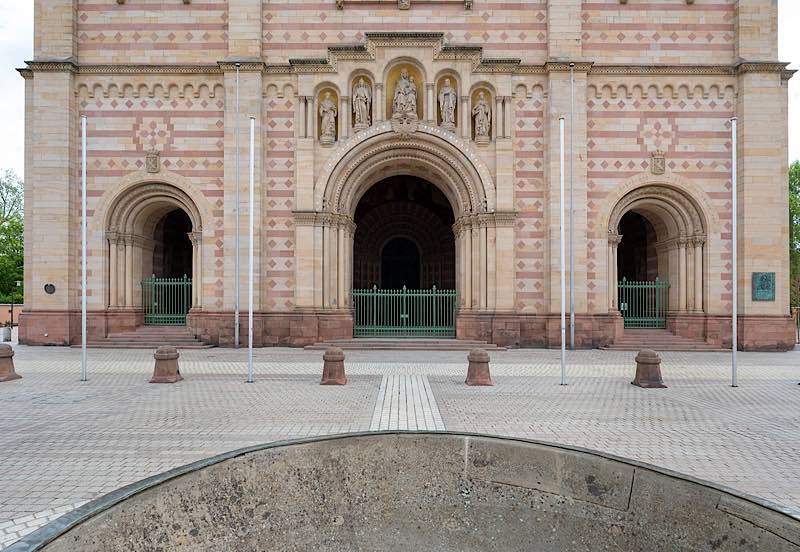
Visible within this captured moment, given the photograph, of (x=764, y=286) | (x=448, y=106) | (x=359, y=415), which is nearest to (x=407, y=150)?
(x=448, y=106)

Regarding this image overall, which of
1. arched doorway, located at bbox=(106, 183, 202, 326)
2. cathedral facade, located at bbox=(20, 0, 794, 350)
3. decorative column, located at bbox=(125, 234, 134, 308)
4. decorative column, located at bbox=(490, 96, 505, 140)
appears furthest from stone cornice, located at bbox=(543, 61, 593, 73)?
decorative column, located at bbox=(125, 234, 134, 308)

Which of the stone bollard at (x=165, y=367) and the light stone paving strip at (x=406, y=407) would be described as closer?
the light stone paving strip at (x=406, y=407)

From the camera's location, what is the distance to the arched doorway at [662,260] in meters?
19.0

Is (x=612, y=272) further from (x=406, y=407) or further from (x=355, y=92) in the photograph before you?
(x=406, y=407)

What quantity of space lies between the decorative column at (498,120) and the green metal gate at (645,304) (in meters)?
8.27

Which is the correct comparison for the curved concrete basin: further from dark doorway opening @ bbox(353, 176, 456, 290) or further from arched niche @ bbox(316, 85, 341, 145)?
dark doorway opening @ bbox(353, 176, 456, 290)

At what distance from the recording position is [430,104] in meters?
19.0

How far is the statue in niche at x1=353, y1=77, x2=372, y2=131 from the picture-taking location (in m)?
19.0

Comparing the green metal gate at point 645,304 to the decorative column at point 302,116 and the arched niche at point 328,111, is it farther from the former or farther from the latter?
the decorative column at point 302,116

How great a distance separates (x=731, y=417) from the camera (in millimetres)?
8258

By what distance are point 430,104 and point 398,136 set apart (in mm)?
1793

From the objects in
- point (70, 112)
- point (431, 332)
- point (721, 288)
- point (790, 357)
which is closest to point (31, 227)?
point (70, 112)

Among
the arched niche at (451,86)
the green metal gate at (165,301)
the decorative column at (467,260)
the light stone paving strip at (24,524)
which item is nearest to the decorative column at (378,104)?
the arched niche at (451,86)

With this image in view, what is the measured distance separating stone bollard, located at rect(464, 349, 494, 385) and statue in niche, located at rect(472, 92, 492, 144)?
10.7 metres
